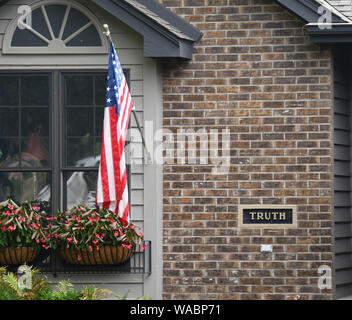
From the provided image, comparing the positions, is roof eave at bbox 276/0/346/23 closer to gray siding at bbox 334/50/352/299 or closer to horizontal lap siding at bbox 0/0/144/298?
gray siding at bbox 334/50/352/299

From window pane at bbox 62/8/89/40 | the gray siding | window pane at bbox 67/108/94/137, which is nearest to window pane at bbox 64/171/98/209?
window pane at bbox 67/108/94/137

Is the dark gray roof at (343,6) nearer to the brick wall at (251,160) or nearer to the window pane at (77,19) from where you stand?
the brick wall at (251,160)

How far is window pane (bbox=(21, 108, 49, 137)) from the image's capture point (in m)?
9.95

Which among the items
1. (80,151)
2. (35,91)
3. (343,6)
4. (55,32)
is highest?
(343,6)

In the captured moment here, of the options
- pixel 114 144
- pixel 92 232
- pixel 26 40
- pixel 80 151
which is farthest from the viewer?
pixel 26 40

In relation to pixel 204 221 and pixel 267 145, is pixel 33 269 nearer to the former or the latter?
pixel 204 221

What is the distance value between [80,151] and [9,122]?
879 millimetres

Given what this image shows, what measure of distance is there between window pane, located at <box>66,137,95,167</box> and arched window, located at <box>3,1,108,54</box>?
1019mm

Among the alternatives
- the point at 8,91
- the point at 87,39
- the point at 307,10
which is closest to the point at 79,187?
the point at 8,91

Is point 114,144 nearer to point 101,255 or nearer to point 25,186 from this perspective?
point 101,255

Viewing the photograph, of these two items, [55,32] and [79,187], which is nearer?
[79,187]

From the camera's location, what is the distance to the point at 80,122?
9.94m

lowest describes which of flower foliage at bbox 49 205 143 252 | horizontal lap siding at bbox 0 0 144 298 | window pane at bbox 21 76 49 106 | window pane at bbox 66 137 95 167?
flower foliage at bbox 49 205 143 252

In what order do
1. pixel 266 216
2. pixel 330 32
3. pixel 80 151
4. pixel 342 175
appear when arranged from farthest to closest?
pixel 342 175 < pixel 80 151 < pixel 266 216 < pixel 330 32
